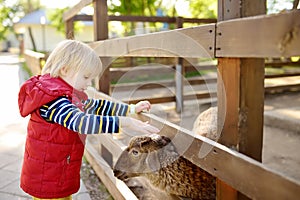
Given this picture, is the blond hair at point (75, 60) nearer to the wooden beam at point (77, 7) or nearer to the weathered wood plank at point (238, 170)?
the weathered wood plank at point (238, 170)

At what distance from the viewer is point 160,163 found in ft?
8.66

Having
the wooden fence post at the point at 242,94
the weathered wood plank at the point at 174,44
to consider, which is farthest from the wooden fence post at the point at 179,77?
the wooden fence post at the point at 242,94

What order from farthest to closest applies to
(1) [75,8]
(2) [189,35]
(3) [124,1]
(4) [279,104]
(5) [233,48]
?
(3) [124,1] → (4) [279,104] → (1) [75,8] → (2) [189,35] → (5) [233,48]

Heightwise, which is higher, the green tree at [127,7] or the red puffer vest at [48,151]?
the green tree at [127,7]

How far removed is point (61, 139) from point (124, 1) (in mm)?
12945

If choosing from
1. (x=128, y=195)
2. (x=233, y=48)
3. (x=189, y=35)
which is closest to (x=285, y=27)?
(x=233, y=48)

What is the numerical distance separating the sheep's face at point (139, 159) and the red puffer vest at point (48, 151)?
0.46 metres

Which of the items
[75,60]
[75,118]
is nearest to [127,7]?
[75,60]

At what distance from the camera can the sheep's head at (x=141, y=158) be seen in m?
2.60

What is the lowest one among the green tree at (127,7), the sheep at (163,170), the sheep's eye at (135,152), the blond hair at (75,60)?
the sheep at (163,170)

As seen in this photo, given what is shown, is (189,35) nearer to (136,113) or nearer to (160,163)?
(136,113)

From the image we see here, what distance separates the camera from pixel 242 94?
1.63 m

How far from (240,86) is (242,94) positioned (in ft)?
0.12

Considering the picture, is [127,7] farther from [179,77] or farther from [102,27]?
[102,27]
